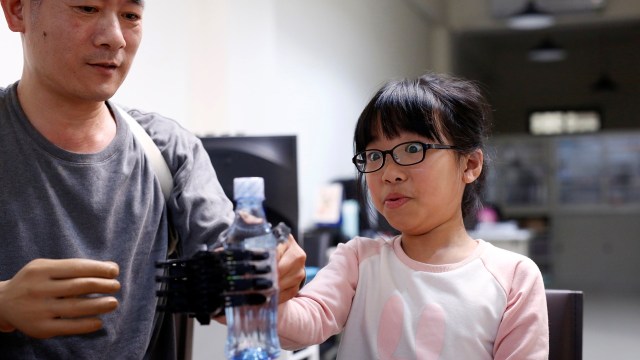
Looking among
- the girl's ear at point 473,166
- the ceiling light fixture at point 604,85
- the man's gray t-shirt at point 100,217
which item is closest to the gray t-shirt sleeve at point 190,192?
the man's gray t-shirt at point 100,217

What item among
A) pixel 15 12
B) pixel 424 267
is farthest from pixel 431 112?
pixel 15 12

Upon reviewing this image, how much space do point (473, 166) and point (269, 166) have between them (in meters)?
1.07

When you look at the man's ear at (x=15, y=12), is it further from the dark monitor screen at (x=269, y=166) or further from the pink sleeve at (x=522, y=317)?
the dark monitor screen at (x=269, y=166)

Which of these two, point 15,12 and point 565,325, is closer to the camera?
point 15,12

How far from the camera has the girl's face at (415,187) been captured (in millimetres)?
1289

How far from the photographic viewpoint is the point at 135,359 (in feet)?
4.43

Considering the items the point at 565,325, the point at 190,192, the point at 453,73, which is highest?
the point at 453,73

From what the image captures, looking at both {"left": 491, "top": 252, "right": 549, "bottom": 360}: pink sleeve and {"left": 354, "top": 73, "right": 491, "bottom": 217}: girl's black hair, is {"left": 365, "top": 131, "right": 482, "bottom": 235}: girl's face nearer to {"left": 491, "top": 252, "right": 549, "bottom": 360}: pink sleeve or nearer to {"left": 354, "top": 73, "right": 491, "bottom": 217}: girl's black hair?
{"left": 354, "top": 73, "right": 491, "bottom": 217}: girl's black hair

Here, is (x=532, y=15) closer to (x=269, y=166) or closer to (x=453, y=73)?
(x=453, y=73)

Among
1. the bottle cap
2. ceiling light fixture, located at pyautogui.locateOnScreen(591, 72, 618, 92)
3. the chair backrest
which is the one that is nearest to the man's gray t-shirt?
the bottle cap

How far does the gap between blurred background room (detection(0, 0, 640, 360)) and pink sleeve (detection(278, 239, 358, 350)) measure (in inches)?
7.9

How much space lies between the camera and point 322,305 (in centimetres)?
128

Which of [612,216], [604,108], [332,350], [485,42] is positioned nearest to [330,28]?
[332,350]

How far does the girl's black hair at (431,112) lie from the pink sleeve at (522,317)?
0.21m
